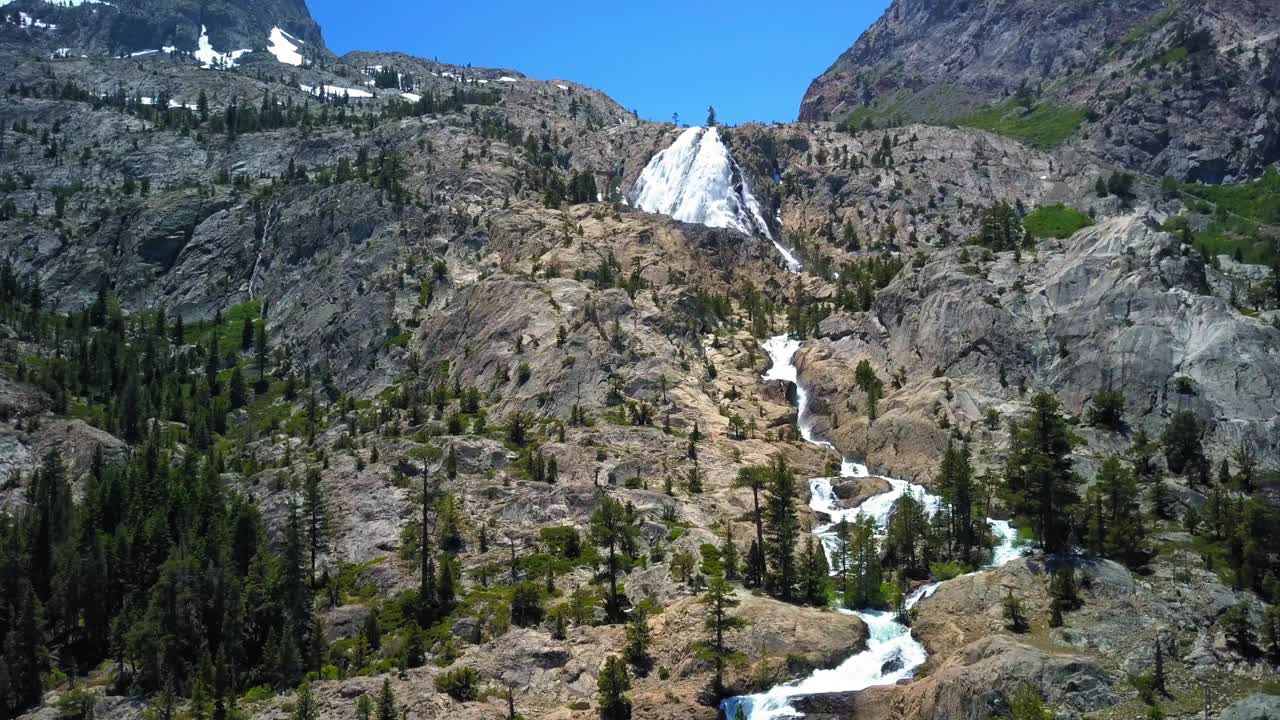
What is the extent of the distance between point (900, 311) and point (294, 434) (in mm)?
92141

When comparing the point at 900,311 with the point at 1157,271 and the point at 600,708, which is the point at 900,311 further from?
the point at 600,708

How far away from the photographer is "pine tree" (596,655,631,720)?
88.0 metres

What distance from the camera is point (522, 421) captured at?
463 ft

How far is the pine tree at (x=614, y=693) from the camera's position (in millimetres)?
88000

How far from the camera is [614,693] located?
8800 centimetres

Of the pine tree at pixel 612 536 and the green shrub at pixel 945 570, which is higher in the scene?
the pine tree at pixel 612 536

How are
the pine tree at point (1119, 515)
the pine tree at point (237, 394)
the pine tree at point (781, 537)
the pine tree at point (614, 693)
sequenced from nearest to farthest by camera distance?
the pine tree at point (614, 693), the pine tree at point (1119, 515), the pine tree at point (781, 537), the pine tree at point (237, 394)

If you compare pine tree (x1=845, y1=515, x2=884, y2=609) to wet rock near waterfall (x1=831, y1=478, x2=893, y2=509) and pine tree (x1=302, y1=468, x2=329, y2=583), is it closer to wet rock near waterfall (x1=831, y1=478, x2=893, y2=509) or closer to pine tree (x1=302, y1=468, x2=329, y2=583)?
wet rock near waterfall (x1=831, y1=478, x2=893, y2=509)

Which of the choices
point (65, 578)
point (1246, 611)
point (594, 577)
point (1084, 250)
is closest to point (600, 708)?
point (594, 577)

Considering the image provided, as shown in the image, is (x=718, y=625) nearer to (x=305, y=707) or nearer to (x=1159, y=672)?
(x=1159, y=672)

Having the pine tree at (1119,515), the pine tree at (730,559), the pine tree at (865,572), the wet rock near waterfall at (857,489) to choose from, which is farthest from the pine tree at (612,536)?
the pine tree at (1119,515)

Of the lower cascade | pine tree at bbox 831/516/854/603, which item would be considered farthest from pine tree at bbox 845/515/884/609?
the lower cascade

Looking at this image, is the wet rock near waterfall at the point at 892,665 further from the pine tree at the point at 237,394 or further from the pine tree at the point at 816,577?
the pine tree at the point at 237,394

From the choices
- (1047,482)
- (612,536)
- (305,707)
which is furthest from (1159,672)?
(305,707)
